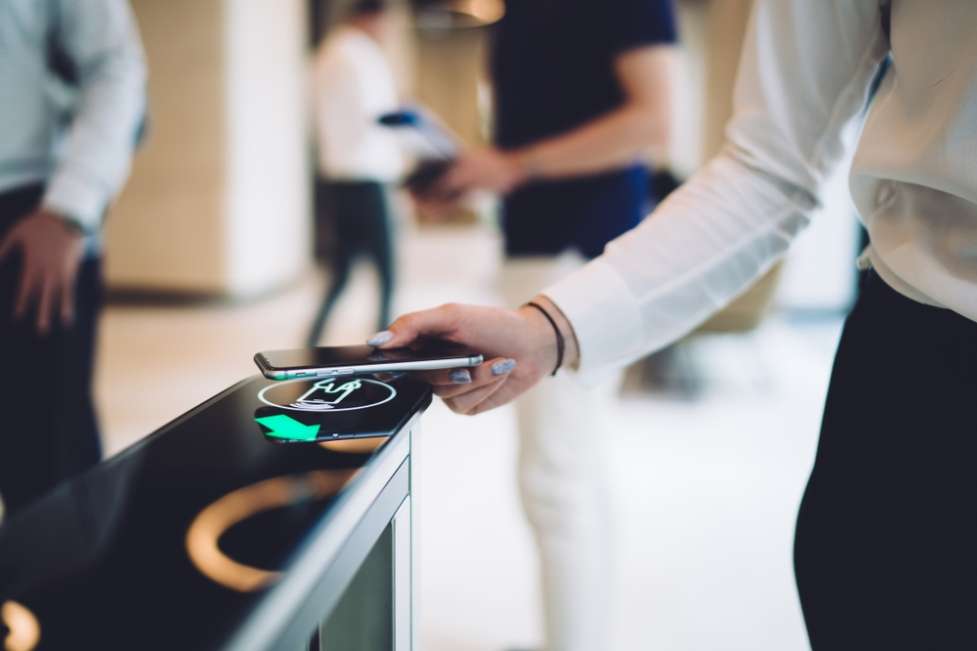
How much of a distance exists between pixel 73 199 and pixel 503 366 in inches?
31.6

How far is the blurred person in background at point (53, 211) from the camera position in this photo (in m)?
1.11

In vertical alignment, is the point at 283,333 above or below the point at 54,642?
below

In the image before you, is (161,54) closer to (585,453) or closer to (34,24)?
(34,24)

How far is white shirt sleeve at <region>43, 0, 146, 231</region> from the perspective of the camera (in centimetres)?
114

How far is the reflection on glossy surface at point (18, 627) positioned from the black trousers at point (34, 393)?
94 centimetres

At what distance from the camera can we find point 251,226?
5195mm

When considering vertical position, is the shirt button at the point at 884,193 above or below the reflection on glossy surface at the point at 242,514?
above

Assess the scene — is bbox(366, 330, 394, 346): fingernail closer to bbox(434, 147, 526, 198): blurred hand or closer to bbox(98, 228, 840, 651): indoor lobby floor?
bbox(434, 147, 526, 198): blurred hand

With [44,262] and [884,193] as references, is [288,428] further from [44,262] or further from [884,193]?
[44,262]

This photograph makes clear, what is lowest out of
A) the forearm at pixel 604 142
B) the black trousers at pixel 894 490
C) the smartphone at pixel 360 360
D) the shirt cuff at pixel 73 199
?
the black trousers at pixel 894 490

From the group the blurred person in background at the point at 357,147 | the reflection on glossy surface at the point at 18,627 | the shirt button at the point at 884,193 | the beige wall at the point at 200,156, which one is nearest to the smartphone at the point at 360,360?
the reflection on glossy surface at the point at 18,627

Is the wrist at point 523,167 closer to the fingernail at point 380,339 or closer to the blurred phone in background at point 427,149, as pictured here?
the blurred phone in background at point 427,149

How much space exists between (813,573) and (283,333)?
3945 millimetres

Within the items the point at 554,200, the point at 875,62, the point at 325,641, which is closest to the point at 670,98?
the point at 554,200
